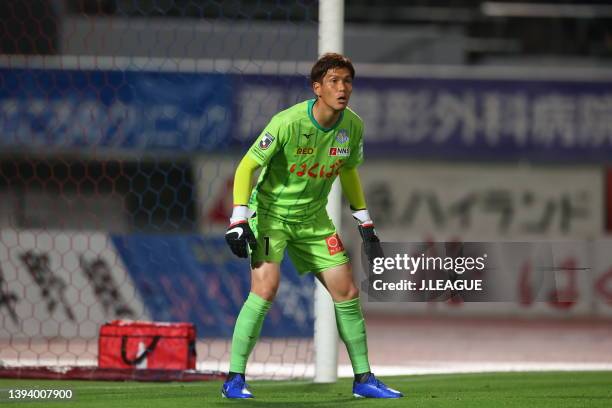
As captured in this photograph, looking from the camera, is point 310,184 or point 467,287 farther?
point 467,287

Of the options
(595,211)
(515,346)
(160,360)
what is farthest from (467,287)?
(595,211)

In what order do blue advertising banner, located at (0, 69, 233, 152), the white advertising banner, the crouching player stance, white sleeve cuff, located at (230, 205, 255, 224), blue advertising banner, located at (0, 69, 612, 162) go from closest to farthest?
white sleeve cuff, located at (230, 205, 255, 224) → the crouching player stance → the white advertising banner → blue advertising banner, located at (0, 69, 233, 152) → blue advertising banner, located at (0, 69, 612, 162)

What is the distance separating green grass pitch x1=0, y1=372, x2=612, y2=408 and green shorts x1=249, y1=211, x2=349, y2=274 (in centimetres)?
70

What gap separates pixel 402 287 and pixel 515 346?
5.93m

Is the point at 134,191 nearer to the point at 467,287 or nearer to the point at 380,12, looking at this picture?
the point at 380,12

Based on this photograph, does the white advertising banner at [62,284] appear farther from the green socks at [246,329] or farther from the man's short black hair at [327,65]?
the man's short black hair at [327,65]

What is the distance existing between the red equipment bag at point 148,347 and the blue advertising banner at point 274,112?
362 centimetres

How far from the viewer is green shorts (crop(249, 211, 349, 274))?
20.9 ft

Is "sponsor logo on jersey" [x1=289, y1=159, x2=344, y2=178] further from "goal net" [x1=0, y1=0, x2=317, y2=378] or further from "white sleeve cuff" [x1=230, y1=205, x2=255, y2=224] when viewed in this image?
"goal net" [x1=0, y1=0, x2=317, y2=378]

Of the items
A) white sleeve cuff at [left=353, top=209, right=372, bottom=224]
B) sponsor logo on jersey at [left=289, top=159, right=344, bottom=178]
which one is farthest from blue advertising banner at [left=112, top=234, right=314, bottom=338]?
sponsor logo on jersey at [left=289, top=159, right=344, bottom=178]

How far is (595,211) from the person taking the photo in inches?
722

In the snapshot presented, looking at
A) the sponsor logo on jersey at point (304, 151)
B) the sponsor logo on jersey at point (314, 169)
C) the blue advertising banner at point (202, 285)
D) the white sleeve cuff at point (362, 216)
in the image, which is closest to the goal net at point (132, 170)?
the blue advertising banner at point (202, 285)

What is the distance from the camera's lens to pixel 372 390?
21.0 feet

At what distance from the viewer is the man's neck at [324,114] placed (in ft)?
20.7
